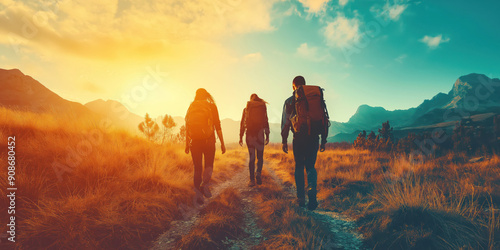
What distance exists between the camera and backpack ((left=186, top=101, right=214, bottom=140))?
4.32 metres

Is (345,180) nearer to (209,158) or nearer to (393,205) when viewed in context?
(393,205)

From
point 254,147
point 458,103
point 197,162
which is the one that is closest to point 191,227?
point 197,162

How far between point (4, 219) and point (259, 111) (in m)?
5.29

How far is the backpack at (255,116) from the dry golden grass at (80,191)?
2.44 meters

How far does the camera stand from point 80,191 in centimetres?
342

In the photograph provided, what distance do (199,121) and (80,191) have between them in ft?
8.17

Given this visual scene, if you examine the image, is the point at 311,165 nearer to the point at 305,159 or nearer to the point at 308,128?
the point at 305,159

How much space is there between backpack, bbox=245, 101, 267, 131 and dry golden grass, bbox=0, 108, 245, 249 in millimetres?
2442

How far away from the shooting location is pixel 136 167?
4938mm

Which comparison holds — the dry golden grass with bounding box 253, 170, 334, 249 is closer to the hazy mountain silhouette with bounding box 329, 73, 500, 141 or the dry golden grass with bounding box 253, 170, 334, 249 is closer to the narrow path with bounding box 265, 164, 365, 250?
the narrow path with bounding box 265, 164, 365, 250

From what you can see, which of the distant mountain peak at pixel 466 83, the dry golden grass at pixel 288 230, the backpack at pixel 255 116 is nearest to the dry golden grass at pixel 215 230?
the dry golden grass at pixel 288 230

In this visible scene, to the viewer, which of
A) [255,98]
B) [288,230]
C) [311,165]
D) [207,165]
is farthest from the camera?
[255,98]

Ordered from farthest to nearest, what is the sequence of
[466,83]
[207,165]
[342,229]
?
1. [466,83]
2. [207,165]
3. [342,229]

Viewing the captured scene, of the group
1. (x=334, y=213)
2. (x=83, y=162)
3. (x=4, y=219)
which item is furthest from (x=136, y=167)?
(x=334, y=213)
